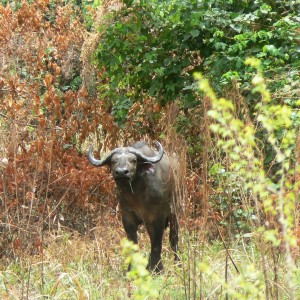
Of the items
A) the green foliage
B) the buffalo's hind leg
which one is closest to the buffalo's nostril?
the buffalo's hind leg

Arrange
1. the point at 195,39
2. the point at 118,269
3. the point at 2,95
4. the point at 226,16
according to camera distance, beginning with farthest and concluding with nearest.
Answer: the point at 2,95
the point at 195,39
the point at 226,16
the point at 118,269

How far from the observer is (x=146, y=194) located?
9.36 meters

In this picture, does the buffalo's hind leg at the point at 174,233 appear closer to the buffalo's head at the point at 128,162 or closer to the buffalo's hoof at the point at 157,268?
the buffalo's hoof at the point at 157,268

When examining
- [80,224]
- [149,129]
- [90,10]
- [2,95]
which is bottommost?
[80,224]

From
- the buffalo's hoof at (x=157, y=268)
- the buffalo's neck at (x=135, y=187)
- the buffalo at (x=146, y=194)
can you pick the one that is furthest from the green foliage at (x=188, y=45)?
the buffalo's hoof at (x=157, y=268)

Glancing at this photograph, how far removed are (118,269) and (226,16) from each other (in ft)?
9.79

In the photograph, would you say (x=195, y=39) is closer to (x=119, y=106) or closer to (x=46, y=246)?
(x=119, y=106)

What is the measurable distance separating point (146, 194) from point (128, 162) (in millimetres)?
516

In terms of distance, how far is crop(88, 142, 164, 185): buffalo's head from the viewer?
8.87 meters

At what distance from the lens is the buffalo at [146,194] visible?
30.0 feet

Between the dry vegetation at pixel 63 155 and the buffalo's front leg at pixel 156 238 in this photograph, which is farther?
the buffalo's front leg at pixel 156 238

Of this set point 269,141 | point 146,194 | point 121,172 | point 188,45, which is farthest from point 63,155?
point 269,141

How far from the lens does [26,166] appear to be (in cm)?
1046

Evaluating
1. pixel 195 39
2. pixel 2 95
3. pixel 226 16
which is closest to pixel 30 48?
pixel 2 95
